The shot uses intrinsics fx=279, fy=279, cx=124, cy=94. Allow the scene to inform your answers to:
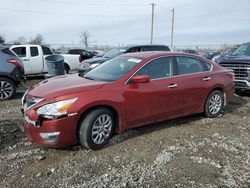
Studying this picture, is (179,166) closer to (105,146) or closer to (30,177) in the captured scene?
(105,146)

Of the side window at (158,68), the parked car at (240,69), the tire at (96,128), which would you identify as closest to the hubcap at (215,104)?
the side window at (158,68)

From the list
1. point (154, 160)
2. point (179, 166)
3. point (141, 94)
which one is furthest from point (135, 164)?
point (141, 94)

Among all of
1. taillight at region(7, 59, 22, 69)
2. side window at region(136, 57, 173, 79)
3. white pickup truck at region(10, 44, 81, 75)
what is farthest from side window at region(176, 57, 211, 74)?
white pickup truck at region(10, 44, 81, 75)

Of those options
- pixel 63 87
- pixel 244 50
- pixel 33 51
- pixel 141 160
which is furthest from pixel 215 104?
pixel 33 51

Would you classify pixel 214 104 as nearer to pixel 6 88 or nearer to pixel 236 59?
pixel 236 59

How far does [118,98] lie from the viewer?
4555 mm

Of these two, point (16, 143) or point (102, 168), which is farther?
point (16, 143)

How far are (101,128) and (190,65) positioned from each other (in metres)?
2.56

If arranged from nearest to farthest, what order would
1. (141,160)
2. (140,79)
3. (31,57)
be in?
1. (141,160)
2. (140,79)
3. (31,57)

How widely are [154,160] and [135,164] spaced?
1.07 ft

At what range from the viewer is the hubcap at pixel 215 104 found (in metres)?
6.32

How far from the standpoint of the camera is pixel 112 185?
3.49 meters

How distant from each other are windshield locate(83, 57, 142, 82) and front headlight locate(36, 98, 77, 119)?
1.03m

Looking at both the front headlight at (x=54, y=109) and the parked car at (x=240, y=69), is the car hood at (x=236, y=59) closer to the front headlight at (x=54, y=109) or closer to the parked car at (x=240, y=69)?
the parked car at (x=240, y=69)
